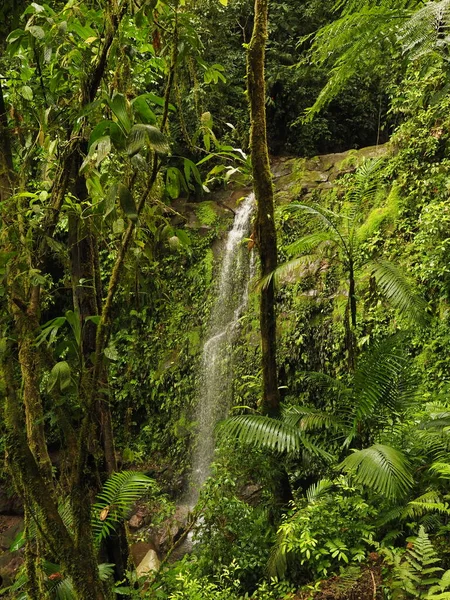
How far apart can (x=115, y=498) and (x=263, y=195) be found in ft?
7.71

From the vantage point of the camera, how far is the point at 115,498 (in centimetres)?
229

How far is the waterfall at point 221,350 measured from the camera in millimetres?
7340

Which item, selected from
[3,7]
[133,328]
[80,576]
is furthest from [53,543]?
[133,328]

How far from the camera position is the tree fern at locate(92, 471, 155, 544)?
2252mm

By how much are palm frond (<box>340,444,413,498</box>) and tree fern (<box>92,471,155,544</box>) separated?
118 cm

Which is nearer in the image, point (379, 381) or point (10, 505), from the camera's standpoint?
point (379, 381)

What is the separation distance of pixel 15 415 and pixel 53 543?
47cm

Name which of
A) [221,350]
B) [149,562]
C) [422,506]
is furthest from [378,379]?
[221,350]

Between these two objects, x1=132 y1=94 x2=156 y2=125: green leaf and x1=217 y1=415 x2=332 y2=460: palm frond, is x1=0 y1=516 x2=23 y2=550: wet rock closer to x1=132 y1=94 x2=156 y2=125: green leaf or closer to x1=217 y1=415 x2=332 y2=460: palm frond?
x1=217 y1=415 x2=332 y2=460: palm frond

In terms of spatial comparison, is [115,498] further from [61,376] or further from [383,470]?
[383,470]

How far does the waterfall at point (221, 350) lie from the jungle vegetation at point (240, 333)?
0.23 metres

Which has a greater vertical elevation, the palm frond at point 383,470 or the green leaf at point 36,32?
the green leaf at point 36,32

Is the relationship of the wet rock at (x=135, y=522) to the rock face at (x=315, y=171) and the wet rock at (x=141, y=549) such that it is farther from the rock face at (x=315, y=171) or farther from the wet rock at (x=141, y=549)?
the rock face at (x=315, y=171)

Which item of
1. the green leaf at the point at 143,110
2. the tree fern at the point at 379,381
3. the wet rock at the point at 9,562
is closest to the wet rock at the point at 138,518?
the wet rock at the point at 9,562
